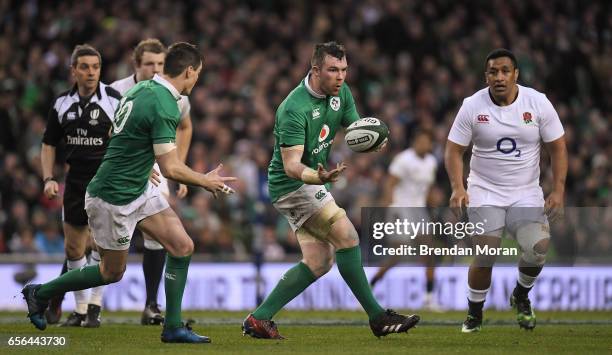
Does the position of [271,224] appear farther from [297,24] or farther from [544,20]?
[544,20]

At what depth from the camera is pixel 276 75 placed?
22250 mm

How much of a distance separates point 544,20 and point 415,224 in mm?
9762

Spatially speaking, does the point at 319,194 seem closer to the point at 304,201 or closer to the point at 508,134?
the point at 304,201

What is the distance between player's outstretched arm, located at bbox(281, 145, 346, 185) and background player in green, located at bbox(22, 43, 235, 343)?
961 mm

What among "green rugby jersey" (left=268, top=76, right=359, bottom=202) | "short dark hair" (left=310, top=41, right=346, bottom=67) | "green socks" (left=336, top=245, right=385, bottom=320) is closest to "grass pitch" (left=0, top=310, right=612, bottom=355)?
"green socks" (left=336, top=245, right=385, bottom=320)

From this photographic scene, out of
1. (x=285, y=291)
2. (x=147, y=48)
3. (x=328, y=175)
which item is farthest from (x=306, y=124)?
(x=147, y=48)

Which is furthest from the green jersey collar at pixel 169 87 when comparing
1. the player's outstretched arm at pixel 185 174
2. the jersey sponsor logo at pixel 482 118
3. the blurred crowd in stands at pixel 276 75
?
the blurred crowd in stands at pixel 276 75

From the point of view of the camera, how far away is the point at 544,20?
24.6m

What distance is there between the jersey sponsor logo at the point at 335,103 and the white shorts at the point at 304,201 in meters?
0.70

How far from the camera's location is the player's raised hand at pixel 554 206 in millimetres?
10727

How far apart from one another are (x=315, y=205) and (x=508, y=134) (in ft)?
6.72

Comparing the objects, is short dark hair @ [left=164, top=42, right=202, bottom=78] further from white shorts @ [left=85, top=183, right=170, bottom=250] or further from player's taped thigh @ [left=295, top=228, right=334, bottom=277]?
player's taped thigh @ [left=295, top=228, right=334, bottom=277]

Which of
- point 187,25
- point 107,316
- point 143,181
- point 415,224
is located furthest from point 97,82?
point 187,25

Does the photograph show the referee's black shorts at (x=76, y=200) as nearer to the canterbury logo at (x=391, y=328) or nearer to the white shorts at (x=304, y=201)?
the white shorts at (x=304, y=201)
